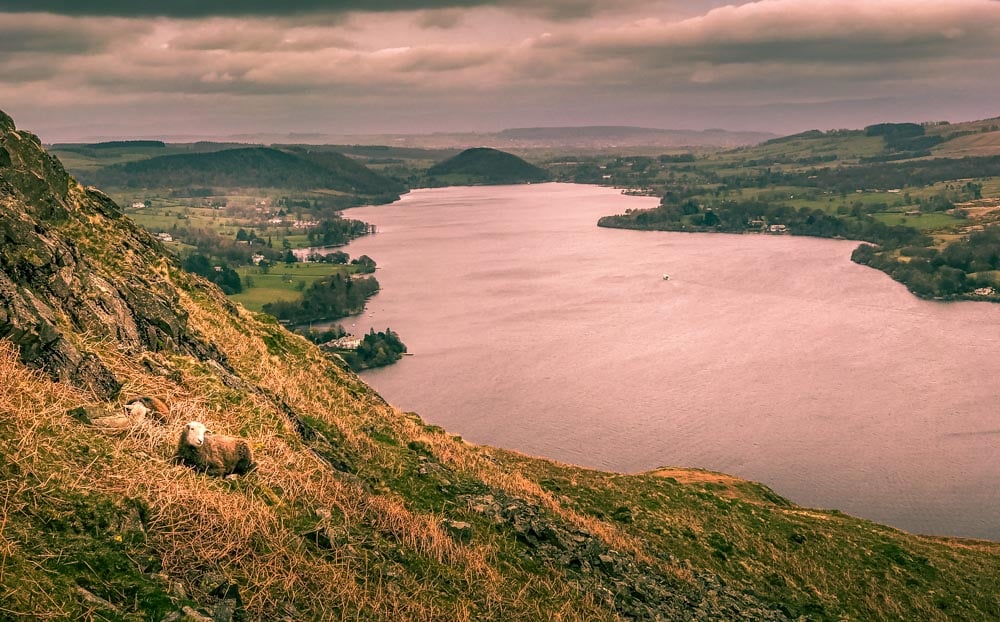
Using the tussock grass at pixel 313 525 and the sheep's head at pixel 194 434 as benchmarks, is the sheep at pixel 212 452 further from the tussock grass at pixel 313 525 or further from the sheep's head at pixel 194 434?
the tussock grass at pixel 313 525

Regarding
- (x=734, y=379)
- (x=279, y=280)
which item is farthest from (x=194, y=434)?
(x=279, y=280)

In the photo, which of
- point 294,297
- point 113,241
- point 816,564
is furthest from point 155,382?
point 294,297

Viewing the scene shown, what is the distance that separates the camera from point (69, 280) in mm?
15359

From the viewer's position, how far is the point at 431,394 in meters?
95.1

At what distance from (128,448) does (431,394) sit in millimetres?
84830

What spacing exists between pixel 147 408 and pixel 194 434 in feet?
4.95

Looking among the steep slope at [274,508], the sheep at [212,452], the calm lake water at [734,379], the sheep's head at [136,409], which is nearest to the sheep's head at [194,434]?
the sheep at [212,452]

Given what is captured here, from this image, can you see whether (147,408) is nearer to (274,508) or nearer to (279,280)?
(274,508)

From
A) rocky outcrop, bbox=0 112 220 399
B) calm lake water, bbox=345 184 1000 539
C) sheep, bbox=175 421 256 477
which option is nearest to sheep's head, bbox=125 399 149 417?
rocky outcrop, bbox=0 112 220 399

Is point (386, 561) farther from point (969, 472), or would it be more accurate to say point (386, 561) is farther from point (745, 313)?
point (745, 313)

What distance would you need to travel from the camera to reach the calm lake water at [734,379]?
70562mm

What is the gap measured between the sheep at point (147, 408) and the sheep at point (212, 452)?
3.19 feet

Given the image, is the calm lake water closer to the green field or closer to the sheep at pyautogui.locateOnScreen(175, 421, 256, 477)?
the green field

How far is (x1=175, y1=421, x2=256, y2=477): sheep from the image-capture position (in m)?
11.4
